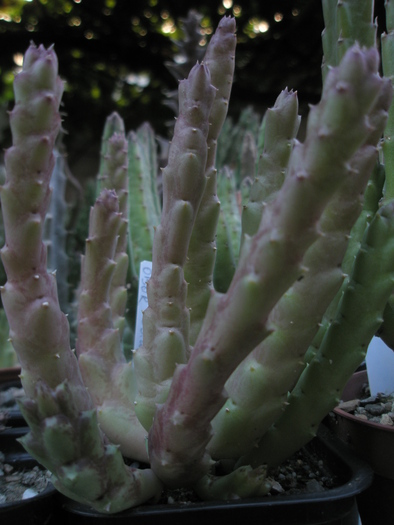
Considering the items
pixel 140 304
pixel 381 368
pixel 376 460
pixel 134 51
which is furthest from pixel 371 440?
pixel 134 51

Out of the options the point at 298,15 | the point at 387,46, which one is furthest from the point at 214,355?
the point at 298,15

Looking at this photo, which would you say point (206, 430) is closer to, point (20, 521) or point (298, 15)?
point (20, 521)

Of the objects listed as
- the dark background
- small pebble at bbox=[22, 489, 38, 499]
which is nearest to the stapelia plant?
small pebble at bbox=[22, 489, 38, 499]

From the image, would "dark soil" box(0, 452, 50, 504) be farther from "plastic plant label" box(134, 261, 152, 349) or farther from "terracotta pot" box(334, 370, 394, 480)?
"terracotta pot" box(334, 370, 394, 480)

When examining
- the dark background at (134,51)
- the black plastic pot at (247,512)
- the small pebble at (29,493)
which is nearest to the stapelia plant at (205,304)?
the black plastic pot at (247,512)

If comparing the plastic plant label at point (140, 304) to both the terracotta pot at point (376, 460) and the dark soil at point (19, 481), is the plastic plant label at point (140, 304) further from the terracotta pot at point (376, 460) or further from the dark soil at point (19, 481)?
the terracotta pot at point (376, 460)

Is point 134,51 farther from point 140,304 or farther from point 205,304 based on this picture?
point 205,304
